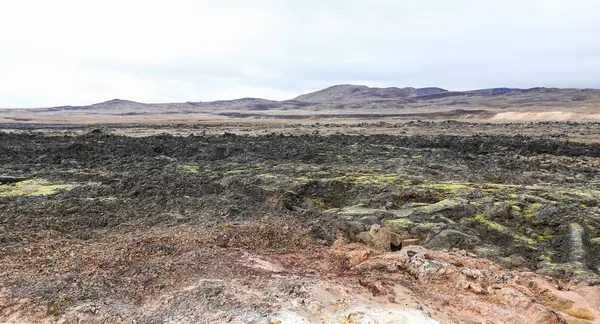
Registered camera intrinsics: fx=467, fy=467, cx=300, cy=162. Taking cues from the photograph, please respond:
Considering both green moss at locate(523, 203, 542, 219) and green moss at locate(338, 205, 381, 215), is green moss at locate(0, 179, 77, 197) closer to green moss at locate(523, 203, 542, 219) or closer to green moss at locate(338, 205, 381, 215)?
green moss at locate(338, 205, 381, 215)

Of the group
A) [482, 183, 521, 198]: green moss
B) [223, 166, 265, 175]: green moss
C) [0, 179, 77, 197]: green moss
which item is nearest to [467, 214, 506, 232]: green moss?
[482, 183, 521, 198]: green moss

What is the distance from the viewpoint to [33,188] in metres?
13.9

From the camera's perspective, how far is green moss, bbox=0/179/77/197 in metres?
13.3

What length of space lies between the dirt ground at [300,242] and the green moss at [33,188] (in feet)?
0.31

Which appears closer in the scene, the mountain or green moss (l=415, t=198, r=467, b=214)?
green moss (l=415, t=198, r=467, b=214)

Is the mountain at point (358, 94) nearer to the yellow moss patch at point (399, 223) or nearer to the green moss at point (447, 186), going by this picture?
the green moss at point (447, 186)

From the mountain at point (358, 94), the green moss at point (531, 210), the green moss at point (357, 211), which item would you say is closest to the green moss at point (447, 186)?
the green moss at point (531, 210)

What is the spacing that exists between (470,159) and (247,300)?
50.4 feet

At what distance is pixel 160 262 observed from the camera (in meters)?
7.73

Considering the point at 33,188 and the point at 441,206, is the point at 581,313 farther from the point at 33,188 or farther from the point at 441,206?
the point at 33,188

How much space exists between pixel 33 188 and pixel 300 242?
9.19 m

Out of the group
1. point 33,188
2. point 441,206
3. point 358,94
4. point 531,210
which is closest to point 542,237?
point 531,210

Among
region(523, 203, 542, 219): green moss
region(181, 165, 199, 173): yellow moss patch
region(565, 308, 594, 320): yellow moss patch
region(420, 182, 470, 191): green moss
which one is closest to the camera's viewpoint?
region(565, 308, 594, 320): yellow moss patch

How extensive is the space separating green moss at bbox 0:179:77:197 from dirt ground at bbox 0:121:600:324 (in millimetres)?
95
